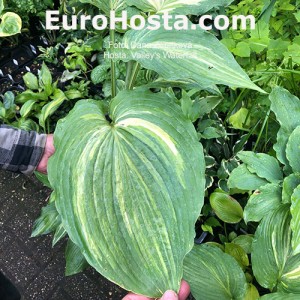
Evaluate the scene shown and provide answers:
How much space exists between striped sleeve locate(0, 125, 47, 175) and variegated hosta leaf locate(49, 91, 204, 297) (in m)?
0.27

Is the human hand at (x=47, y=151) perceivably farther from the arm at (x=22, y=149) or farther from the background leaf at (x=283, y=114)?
the background leaf at (x=283, y=114)

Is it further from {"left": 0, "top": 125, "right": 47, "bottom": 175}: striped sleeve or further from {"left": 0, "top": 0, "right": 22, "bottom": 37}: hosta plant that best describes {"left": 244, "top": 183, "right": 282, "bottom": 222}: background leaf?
{"left": 0, "top": 0, "right": 22, "bottom": 37}: hosta plant

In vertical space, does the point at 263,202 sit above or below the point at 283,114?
below

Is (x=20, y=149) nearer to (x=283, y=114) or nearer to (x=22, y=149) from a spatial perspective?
(x=22, y=149)

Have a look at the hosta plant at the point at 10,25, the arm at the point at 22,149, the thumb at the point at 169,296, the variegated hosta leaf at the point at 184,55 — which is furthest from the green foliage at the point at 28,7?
the thumb at the point at 169,296

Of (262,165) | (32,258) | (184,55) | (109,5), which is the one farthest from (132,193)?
(32,258)

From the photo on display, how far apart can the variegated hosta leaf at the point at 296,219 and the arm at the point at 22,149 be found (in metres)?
0.69

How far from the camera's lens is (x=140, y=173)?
91 centimetres

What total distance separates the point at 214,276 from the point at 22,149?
0.64 m

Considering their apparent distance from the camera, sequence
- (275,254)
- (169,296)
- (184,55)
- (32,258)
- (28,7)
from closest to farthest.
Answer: (169,296), (184,55), (275,254), (32,258), (28,7)

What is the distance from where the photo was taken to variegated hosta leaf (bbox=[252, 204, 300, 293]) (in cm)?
111

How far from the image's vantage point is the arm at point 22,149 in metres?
1.21

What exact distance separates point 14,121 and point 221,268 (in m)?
1.12

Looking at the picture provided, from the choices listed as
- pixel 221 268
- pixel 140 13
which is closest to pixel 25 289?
pixel 221 268
